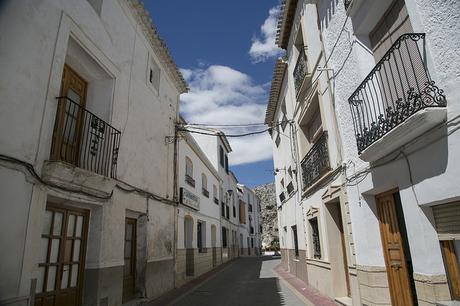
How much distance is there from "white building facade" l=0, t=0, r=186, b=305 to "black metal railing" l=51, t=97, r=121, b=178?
2cm

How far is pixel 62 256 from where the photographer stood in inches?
210

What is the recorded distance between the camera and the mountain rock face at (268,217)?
176ft

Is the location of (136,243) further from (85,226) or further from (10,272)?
(10,272)

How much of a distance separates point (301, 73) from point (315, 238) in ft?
15.4

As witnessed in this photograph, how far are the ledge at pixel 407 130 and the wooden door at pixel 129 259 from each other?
5745mm

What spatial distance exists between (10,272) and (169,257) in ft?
20.6

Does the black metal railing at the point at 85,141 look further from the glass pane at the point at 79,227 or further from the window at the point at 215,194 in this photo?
the window at the point at 215,194

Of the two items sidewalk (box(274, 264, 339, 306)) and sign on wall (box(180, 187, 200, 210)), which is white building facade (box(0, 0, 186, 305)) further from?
sidewalk (box(274, 264, 339, 306))

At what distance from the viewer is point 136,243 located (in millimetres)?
8102

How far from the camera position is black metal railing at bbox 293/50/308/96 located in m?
8.87

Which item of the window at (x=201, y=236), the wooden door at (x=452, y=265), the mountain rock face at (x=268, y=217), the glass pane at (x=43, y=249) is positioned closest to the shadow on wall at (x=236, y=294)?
the window at (x=201, y=236)

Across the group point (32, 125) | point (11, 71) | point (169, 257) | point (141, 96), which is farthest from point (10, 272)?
point (169, 257)

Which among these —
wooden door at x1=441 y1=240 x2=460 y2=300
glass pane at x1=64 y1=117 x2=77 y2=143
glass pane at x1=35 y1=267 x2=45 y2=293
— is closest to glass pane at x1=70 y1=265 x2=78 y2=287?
glass pane at x1=35 y1=267 x2=45 y2=293

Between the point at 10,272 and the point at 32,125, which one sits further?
the point at 32,125
